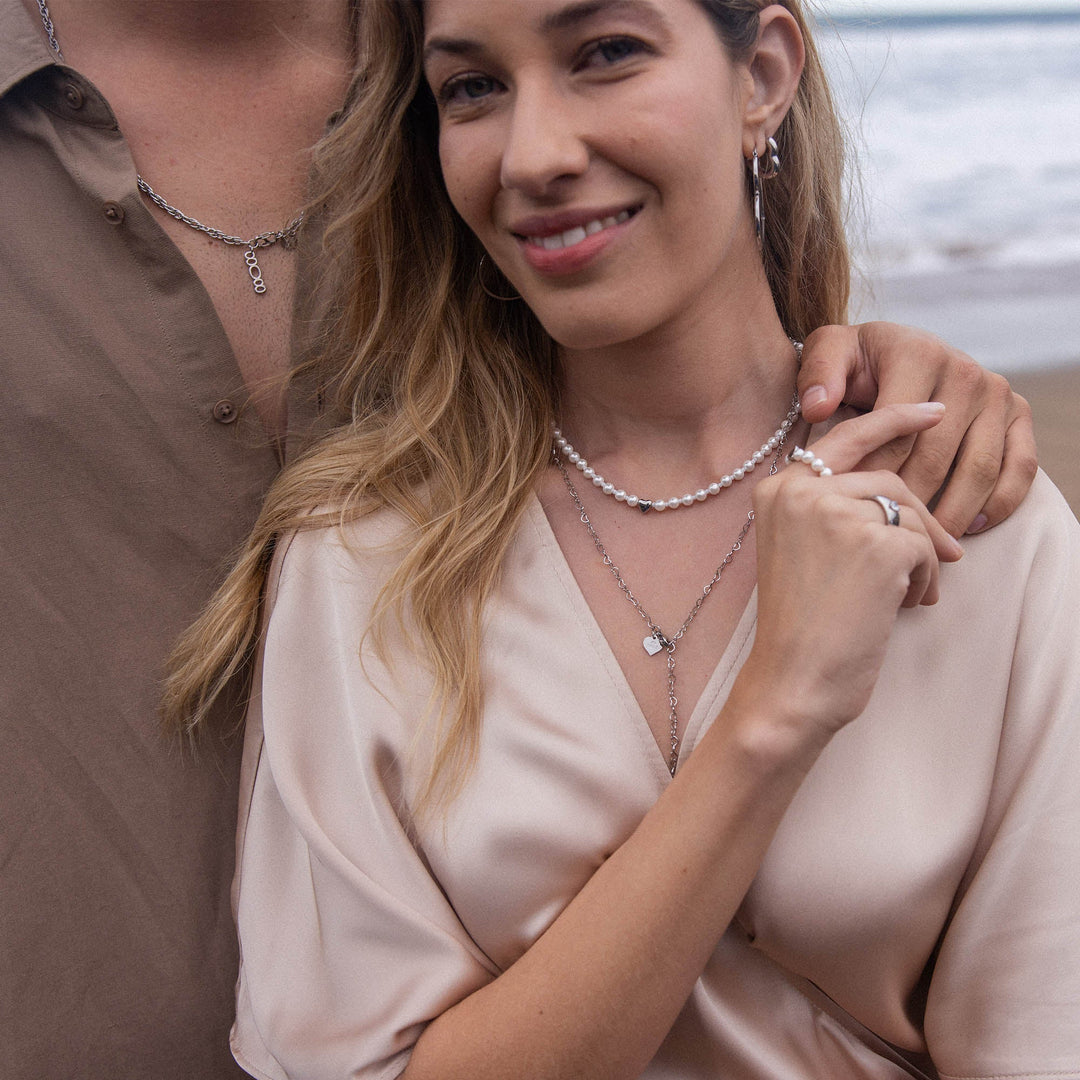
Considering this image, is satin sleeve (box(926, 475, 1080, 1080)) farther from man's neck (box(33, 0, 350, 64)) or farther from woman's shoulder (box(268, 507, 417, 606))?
man's neck (box(33, 0, 350, 64))

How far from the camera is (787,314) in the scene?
2.24m

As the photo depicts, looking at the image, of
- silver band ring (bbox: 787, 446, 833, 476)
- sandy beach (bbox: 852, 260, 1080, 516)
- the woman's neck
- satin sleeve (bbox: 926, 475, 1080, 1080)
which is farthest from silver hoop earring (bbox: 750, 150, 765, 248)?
sandy beach (bbox: 852, 260, 1080, 516)

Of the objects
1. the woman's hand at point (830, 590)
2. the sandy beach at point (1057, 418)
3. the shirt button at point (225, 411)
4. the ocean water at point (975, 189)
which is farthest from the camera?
the ocean water at point (975, 189)

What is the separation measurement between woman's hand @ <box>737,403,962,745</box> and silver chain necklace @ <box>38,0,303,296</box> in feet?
3.60

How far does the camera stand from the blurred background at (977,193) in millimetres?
4332

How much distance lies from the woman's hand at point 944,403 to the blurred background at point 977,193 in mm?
625

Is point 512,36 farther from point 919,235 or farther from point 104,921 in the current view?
point 919,235

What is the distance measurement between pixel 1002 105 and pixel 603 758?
39.9ft

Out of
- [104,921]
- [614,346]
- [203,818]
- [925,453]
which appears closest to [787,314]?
[614,346]

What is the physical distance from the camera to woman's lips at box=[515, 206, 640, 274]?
1750mm

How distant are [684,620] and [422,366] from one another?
71 cm

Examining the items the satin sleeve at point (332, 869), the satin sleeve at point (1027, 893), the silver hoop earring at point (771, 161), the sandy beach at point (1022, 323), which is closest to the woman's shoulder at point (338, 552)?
the satin sleeve at point (332, 869)

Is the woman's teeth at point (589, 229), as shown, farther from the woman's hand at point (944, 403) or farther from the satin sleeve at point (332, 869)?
the satin sleeve at point (332, 869)

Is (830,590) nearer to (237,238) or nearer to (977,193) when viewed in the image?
(237,238)
